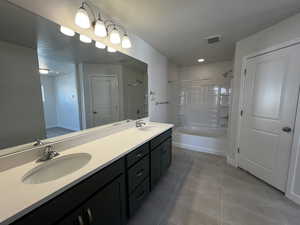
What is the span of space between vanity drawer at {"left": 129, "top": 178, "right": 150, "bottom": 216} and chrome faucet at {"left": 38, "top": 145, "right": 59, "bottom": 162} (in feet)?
2.58

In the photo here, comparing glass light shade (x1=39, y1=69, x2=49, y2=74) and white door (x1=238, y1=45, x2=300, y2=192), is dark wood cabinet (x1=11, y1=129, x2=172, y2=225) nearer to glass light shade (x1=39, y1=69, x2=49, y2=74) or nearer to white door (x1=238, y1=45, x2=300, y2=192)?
glass light shade (x1=39, y1=69, x2=49, y2=74)

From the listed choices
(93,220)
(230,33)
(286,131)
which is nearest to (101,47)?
(93,220)

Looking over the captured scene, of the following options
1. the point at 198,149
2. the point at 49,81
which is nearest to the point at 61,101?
the point at 49,81

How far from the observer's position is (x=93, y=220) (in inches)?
34.9

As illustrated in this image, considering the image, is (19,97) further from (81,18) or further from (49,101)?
(81,18)

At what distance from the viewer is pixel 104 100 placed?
66.1 inches

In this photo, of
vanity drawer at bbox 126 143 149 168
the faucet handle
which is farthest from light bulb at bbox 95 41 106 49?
vanity drawer at bbox 126 143 149 168

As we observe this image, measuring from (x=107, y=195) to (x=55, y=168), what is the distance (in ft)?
1.52

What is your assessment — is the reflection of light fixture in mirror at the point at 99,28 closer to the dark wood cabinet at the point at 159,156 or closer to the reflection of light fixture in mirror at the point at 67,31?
the reflection of light fixture in mirror at the point at 67,31

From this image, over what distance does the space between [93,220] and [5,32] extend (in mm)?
1417

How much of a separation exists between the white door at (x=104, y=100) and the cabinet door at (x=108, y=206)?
30.4 inches

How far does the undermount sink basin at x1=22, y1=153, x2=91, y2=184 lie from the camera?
889mm

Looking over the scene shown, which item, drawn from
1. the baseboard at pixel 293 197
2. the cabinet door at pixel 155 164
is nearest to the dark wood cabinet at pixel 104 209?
the cabinet door at pixel 155 164

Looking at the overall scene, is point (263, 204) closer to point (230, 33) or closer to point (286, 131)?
point (286, 131)
